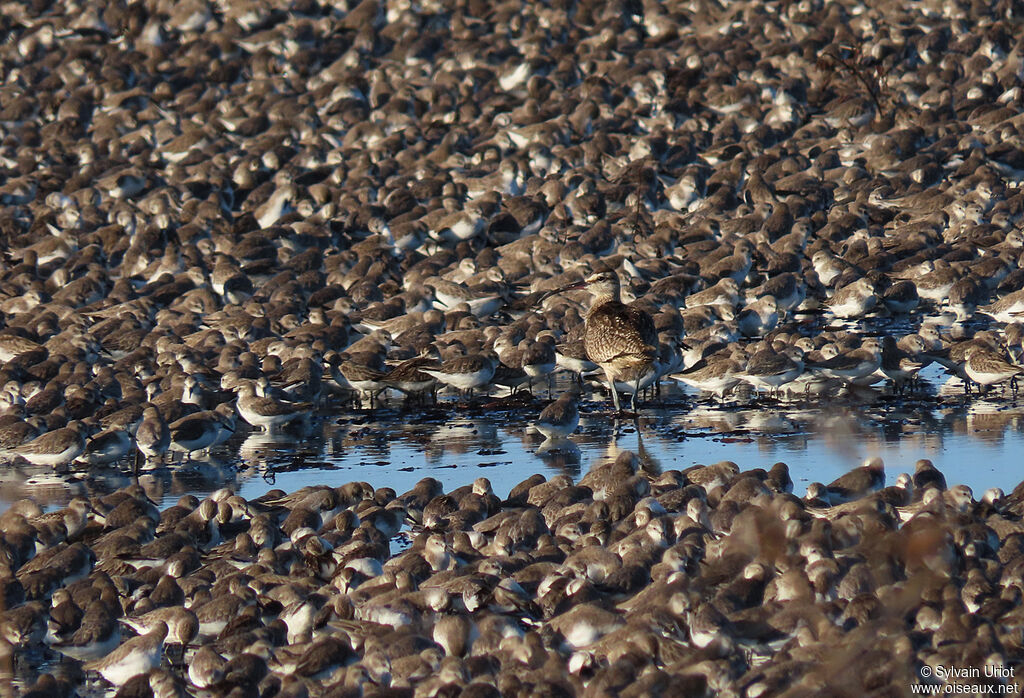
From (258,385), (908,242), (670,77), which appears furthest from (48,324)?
(670,77)

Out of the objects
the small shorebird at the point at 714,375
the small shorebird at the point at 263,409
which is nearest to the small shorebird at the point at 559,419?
the small shorebird at the point at 714,375

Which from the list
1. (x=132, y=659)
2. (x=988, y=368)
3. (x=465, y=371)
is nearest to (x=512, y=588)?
(x=132, y=659)

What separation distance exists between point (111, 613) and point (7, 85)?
2608cm

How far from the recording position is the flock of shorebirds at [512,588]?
8.64m

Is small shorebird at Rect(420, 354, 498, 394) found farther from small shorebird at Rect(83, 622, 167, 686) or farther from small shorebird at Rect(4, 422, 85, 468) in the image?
small shorebird at Rect(83, 622, 167, 686)

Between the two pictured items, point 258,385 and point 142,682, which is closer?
point 142,682

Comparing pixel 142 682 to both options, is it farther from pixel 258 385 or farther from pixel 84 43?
pixel 84 43

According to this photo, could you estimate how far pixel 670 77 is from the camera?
29.9 meters

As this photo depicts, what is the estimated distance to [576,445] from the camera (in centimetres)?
1469

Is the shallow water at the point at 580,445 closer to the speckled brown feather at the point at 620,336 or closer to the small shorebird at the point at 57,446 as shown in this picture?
the small shorebird at the point at 57,446

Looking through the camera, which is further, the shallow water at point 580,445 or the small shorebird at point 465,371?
the small shorebird at point 465,371

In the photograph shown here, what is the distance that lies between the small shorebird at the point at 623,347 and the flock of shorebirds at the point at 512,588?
3.04m

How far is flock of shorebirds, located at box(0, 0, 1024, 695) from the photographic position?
9.59 metres

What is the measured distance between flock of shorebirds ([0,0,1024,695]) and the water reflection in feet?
1.10
